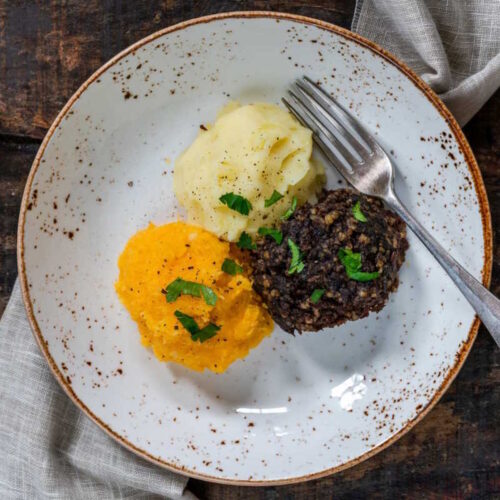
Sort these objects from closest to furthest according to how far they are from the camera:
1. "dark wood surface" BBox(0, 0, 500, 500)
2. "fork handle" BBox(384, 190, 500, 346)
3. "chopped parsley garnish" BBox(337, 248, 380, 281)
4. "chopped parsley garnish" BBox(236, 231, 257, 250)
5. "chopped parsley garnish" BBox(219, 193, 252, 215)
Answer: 1. "chopped parsley garnish" BBox(337, 248, 380, 281)
2. "fork handle" BBox(384, 190, 500, 346)
3. "chopped parsley garnish" BBox(219, 193, 252, 215)
4. "chopped parsley garnish" BBox(236, 231, 257, 250)
5. "dark wood surface" BBox(0, 0, 500, 500)

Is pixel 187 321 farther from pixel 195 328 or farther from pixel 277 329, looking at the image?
pixel 277 329

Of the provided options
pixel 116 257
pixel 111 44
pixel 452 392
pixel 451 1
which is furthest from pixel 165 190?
pixel 452 392

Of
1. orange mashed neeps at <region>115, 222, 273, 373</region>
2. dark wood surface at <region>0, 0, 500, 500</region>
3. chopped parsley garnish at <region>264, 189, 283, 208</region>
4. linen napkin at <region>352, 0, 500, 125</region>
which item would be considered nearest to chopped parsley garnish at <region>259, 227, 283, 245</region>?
chopped parsley garnish at <region>264, 189, 283, 208</region>

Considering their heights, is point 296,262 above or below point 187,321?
above

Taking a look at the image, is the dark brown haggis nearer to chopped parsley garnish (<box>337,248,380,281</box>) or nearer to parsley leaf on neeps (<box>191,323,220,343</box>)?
chopped parsley garnish (<box>337,248,380,281</box>)

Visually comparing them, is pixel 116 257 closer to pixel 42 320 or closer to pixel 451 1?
pixel 42 320

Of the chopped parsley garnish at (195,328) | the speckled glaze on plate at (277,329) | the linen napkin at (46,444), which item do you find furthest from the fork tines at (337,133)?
the linen napkin at (46,444)

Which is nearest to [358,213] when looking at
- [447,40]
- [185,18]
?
[447,40]
